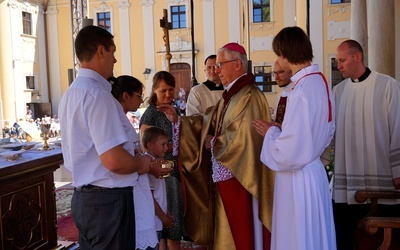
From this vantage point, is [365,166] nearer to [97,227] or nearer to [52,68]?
[97,227]

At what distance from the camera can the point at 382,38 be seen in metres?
5.96

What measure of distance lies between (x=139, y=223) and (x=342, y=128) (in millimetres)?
1722

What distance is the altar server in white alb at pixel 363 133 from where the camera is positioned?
2.97 m

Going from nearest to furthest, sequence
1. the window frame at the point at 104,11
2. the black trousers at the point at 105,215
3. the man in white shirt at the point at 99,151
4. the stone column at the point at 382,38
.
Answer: the man in white shirt at the point at 99,151 < the black trousers at the point at 105,215 < the stone column at the point at 382,38 < the window frame at the point at 104,11

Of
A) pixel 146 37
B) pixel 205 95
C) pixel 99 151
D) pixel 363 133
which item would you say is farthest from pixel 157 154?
pixel 146 37

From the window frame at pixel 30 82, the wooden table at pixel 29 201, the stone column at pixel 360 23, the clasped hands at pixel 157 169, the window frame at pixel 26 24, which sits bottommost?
the wooden table at pixel 29 201

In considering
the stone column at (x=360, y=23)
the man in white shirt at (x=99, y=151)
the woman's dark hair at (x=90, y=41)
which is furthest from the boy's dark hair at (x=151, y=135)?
the stone column at (x=360, y=23)

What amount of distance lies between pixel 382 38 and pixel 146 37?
55.4 ft

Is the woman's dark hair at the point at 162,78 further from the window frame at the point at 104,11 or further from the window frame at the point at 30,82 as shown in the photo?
the window frame at the point at 30,82

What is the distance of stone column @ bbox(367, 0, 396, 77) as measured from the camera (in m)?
5.86

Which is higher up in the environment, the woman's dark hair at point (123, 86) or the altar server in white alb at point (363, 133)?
the woman's dark hair at point (123, 86)

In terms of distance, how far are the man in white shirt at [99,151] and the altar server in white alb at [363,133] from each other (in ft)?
5.42

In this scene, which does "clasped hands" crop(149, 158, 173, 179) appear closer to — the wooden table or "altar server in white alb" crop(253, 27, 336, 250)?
"altar server in white alb" crop(253, 27, 336, 250)

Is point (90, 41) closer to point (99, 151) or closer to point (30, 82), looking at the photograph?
point (99, 151)
